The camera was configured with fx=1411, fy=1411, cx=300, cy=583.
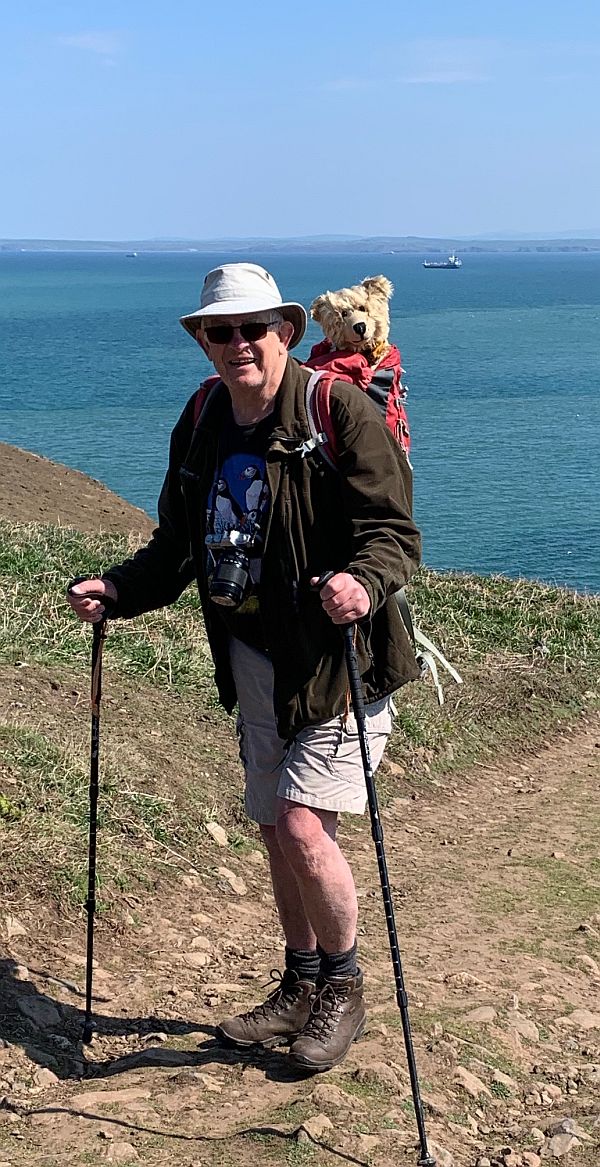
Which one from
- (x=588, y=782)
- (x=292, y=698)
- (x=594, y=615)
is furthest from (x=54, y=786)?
(x=594, y=615)

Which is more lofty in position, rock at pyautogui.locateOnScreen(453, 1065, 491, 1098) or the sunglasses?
the sunglasses

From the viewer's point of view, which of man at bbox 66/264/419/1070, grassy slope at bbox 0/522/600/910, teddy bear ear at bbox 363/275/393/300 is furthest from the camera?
teddy bear ear at bbox 363/275/393/300

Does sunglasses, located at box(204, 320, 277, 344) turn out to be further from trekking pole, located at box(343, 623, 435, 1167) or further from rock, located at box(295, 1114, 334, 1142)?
rock, located at box(295, 1114, 334, 1142)

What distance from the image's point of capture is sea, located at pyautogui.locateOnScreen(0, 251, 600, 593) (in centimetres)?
3030

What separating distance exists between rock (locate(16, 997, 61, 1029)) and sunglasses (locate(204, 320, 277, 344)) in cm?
240

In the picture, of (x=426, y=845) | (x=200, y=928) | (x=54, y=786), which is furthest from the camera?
(x=426, y=845)

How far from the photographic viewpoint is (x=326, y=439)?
397 cm

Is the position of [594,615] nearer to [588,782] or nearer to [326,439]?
[588,782]

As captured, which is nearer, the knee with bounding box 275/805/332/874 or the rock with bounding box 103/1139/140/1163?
the rock with bounding box 103/1139/140/1163

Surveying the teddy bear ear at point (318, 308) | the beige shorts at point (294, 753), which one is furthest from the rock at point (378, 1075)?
the teddy bear ear at point (318, 308)

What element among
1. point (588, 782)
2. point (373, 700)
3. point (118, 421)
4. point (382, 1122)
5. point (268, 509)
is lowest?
point (118, 421)

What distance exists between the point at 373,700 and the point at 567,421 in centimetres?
4765

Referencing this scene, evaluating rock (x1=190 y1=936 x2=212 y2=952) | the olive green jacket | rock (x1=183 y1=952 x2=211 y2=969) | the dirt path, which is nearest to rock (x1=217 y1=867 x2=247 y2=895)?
the dirt path

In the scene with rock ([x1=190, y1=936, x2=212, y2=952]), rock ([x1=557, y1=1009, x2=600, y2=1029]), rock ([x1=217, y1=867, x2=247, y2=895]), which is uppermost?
rock ([x1=190, y1=936, x2=212, y2=952])
